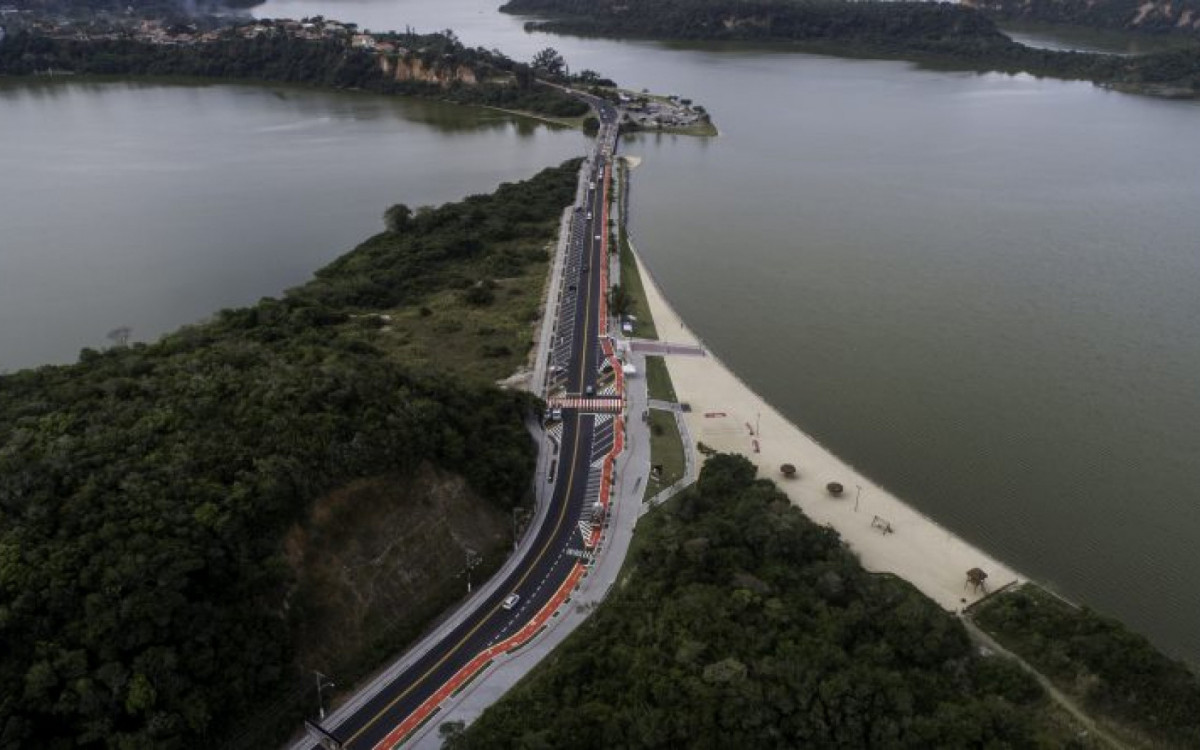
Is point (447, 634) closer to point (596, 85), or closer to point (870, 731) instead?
point (870, 731)

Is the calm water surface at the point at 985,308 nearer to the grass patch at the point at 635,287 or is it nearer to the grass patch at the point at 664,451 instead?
the grass patch at the point at 635,287

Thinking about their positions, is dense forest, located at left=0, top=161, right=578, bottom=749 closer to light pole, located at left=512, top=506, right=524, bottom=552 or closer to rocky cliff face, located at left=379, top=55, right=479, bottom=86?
light pole, located at left=512, top=506, right=524, bottom=552

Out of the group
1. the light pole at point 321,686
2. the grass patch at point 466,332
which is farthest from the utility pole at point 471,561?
the grass patch at point 466,332

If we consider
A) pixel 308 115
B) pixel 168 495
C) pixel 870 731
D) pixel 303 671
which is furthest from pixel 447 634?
pixel 308 115

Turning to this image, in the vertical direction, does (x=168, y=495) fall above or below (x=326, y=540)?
above

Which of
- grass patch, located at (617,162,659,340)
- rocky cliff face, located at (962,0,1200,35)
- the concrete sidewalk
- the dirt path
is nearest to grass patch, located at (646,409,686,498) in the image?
the concrete sidewalk

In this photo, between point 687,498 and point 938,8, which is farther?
point 938,8

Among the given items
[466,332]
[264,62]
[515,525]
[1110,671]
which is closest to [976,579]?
[1110,671]

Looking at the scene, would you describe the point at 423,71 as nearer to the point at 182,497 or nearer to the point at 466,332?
the point at 466,332
